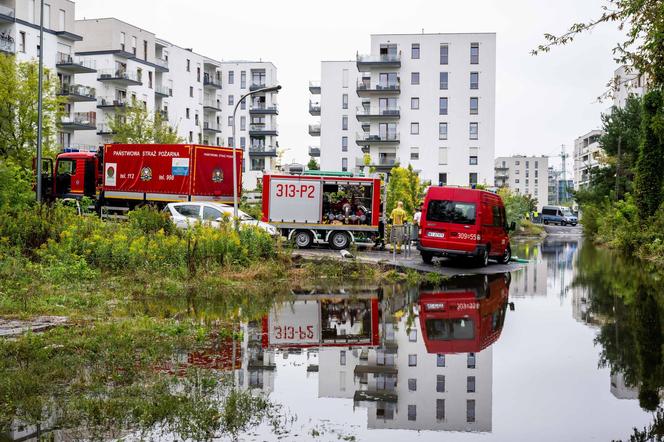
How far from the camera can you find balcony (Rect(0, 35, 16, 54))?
5389 cm

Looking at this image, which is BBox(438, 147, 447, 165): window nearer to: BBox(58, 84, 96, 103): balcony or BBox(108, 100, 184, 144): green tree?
BBox(108, 100, 184, 144): green tree

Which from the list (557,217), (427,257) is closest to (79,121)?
(427,257)

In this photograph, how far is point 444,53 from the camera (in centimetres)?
8269

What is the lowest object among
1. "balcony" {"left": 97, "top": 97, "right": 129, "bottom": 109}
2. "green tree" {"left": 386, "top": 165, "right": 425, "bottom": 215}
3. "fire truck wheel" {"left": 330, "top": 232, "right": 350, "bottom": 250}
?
"fire truck wheel" {"left": 330, "top": 232, "right": 350, "bottom": 250}

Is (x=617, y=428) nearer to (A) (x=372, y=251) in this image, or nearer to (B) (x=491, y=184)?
(A) (x=372, y=251)

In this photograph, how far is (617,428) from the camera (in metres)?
6.65

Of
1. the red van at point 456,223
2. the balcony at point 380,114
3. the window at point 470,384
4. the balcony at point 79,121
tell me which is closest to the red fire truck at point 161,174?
the red van at point 456,223

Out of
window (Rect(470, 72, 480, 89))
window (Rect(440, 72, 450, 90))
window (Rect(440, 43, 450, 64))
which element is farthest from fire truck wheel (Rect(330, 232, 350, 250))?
window (Rect(440, 43, 450, 64))

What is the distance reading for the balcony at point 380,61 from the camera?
270 ft

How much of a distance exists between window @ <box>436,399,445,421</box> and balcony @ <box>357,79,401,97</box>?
76791mm

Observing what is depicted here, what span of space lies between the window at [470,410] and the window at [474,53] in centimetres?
7814

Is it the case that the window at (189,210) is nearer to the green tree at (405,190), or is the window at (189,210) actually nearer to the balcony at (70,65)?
the green tree at (405,190)

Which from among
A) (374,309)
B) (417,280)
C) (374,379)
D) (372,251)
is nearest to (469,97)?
(372,251)

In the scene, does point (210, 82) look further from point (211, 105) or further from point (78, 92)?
point (78, 92)
